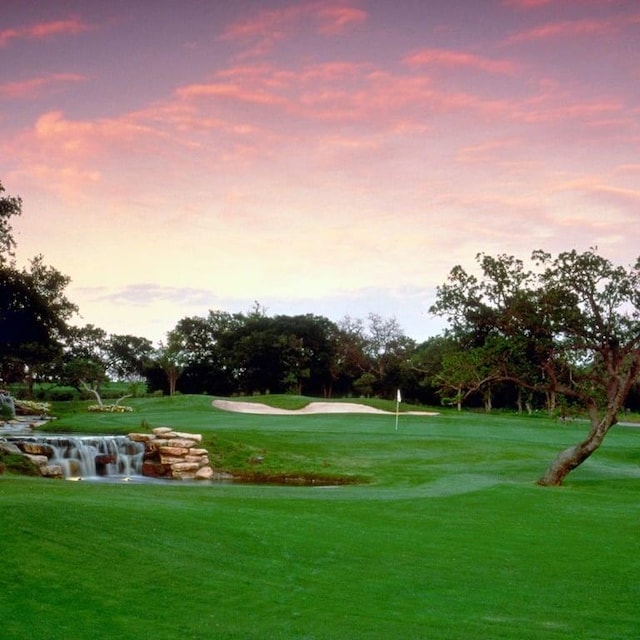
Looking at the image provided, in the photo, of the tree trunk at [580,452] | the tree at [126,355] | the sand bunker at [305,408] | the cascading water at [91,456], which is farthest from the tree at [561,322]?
the tree at [126,355]

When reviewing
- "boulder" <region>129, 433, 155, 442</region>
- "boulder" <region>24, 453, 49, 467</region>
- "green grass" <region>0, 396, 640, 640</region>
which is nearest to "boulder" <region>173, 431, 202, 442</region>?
"boulder" <region>129, 433, 155, 442</region>

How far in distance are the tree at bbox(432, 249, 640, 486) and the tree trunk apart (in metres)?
0.03

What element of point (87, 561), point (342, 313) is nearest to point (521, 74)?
point (87, 561)

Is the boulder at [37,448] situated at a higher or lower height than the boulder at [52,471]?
higher

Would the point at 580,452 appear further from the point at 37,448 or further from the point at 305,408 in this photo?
the point at 305,408

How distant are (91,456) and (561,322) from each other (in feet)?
65.5

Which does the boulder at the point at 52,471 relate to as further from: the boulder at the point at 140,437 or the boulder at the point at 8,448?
the boulder at the point at 140,437

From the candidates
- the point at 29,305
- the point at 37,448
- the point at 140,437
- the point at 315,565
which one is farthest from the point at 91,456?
the point at 315,565

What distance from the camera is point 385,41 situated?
2728 centimetres

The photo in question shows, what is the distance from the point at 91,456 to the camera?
104 ft

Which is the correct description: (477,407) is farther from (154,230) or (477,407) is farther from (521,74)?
(521,74)

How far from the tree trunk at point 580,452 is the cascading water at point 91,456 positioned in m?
17.2

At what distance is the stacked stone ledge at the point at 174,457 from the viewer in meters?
31.5

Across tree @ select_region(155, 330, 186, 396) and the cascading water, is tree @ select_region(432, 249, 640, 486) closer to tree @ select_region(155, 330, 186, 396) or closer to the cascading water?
the cascading water
